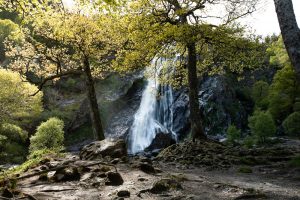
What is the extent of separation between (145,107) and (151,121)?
3865mm

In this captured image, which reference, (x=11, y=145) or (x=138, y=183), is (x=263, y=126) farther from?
(x=138, y=183)

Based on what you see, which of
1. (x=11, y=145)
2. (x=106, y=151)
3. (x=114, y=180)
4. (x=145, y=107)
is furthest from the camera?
(x=145, y=107)

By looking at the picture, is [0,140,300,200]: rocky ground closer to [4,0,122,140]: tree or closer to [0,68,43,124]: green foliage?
[4,0,122,140]: tree

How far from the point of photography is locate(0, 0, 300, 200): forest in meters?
7.02

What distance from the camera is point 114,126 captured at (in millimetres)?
43875

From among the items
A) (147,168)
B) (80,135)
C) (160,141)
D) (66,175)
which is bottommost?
(160,141)

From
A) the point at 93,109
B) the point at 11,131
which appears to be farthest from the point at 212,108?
the point at 93,109

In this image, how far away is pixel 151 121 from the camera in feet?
130

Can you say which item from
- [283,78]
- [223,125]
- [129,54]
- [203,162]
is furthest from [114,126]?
[203,162]

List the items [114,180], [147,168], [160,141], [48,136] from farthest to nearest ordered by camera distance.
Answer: [48,136]
[160,141]
[147,168]
[114,180]

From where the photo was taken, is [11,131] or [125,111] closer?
Result: [11,131]

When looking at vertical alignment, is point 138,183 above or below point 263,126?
above

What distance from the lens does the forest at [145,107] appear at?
702 centimetres

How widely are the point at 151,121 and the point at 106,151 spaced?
27.4 metres
